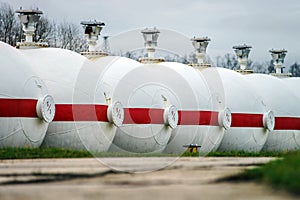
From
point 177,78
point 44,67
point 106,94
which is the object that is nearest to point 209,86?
point 177,78

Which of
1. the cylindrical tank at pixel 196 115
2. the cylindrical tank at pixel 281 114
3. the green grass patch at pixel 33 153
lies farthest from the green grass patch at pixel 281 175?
the cylindrical tank at pixel 281 114

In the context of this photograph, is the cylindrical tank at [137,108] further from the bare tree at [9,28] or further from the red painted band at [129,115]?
the bare tree at [9,28]

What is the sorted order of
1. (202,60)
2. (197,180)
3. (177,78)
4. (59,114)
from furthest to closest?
(202,60) → (177,78) → (59,114) → (197,180)

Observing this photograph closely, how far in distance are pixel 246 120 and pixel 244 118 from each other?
11 cm

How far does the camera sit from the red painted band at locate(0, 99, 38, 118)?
2082 centimetres

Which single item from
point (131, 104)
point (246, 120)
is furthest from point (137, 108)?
point (246, 120)

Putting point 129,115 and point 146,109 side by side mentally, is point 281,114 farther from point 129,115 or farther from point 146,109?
point 129,115

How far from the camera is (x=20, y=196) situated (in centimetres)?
857

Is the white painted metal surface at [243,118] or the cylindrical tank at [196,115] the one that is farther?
the white painted metal surface at [243,118]

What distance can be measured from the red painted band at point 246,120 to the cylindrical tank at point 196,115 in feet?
3.41

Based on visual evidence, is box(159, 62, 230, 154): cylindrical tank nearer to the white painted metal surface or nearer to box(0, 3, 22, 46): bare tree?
the white painted metal surface

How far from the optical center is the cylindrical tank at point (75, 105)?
76.5 ft

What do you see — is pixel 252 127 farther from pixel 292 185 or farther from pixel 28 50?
pixel 292 185

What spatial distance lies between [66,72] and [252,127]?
9.21 metres
